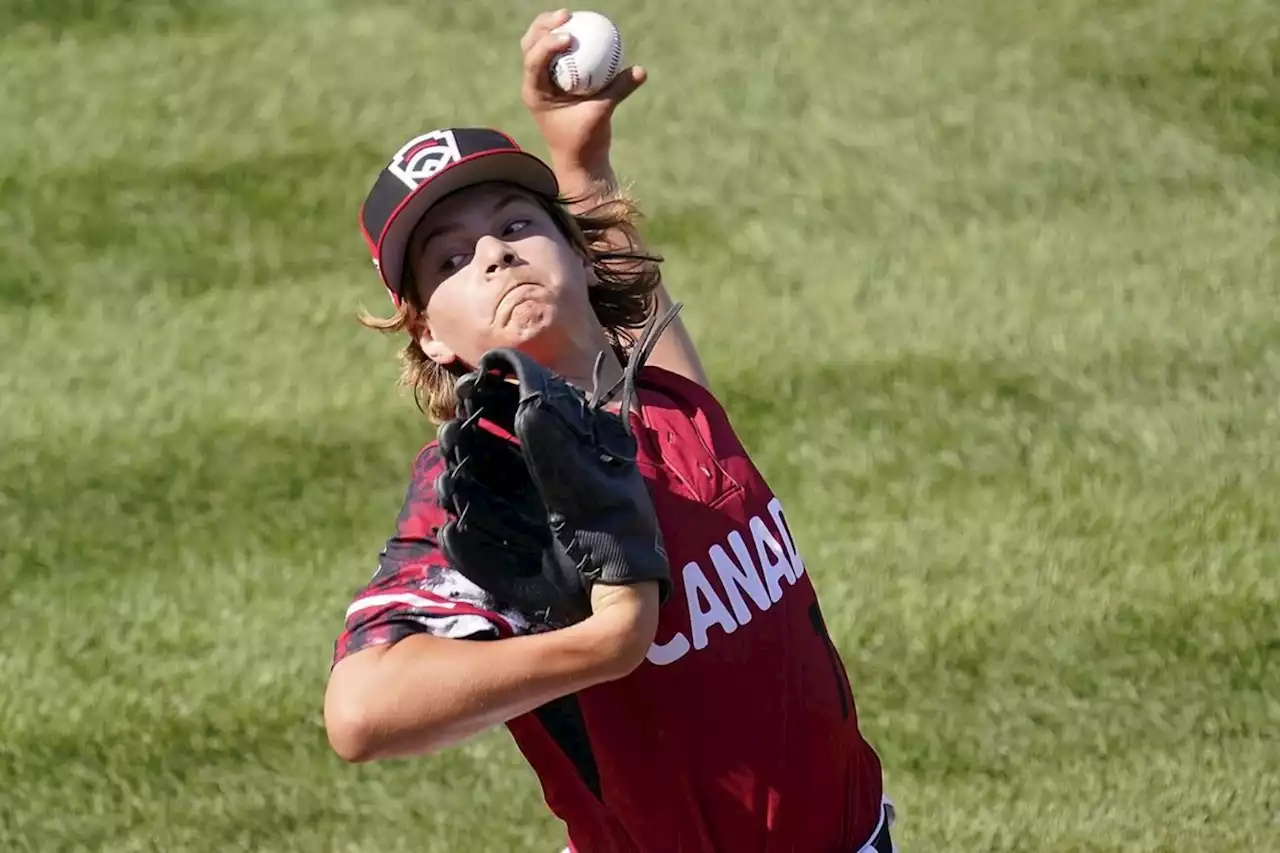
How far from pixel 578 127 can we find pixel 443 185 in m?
0.58

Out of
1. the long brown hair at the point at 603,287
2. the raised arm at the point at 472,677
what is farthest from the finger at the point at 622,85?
the raised arm at the point at 472,677

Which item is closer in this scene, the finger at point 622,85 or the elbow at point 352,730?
the elbow at point 352,730

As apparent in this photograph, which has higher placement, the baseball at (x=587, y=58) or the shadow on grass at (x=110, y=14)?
the baseball at (x=587, y=58)

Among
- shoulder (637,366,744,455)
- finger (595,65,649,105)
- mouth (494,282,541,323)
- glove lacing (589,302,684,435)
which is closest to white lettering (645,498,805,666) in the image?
shoulder (637,366,744,455)

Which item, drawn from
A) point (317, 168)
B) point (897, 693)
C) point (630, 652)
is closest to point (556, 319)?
point (630, 652)

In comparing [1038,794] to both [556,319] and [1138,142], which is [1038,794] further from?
[1138,142]

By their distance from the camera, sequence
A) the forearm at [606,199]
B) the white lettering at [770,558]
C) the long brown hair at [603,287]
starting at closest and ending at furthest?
the white lettering at [770,558] → the long brown hair at [603,287] → the forearm at [606,199]

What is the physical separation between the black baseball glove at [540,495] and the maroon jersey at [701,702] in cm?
16

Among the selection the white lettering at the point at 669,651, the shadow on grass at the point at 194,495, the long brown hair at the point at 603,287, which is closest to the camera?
the white lettering at the point at 669,651

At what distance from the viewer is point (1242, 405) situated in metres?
5.84

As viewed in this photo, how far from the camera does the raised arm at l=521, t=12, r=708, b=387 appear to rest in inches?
136

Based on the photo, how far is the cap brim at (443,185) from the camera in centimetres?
296

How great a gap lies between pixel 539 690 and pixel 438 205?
40.2 inches

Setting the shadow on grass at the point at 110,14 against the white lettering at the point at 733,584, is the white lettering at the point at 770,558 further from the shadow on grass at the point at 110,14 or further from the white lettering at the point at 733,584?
the shadow on grass at the point at 110,14
